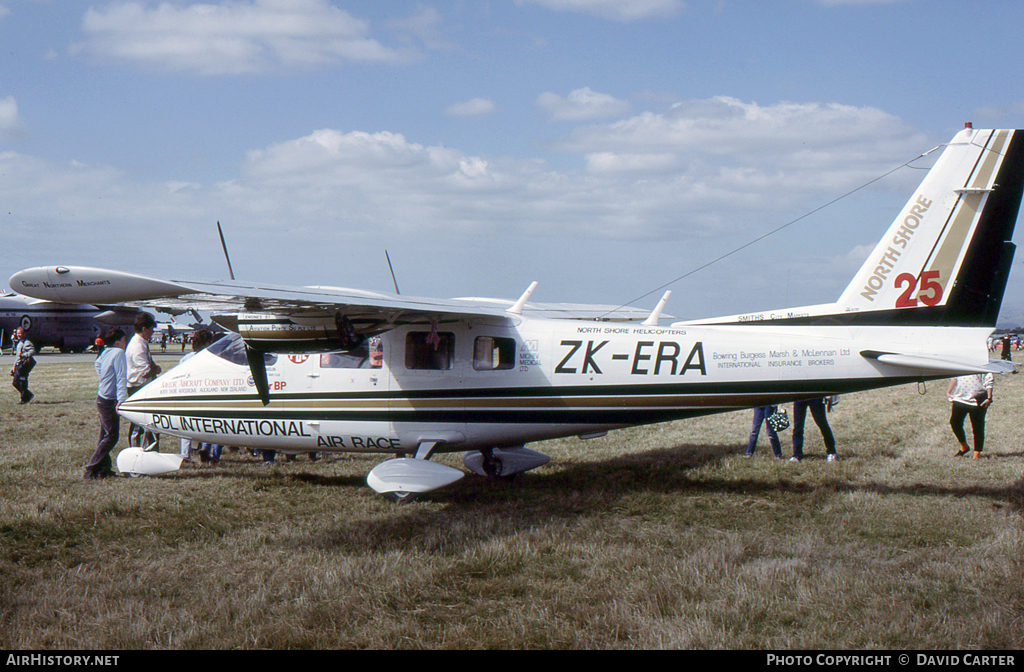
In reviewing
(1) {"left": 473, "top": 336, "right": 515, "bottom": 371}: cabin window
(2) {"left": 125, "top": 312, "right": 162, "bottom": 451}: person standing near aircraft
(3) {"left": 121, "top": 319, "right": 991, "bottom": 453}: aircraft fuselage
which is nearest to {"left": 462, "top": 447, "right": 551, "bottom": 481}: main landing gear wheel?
(3) {"left": 121, "top": 319, "right": 991, "bottom": 453}: aircraft fuselage

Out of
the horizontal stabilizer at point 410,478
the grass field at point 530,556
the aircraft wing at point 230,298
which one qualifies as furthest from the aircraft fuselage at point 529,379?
the grass field at point 530,556

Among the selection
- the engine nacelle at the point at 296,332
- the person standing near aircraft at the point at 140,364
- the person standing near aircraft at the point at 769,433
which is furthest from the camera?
the person standing near aircraft at the point at 769,433

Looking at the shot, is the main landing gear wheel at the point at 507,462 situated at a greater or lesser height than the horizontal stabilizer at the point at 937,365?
lesser

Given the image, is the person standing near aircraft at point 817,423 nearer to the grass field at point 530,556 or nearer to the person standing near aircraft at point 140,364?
the grass field at point 530,556

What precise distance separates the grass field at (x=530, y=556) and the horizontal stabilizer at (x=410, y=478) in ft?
1.21

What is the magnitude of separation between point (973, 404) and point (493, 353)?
833cm

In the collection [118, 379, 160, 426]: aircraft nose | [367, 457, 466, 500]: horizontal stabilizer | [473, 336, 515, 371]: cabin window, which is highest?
[473, 336, 515, 371]: cabin window

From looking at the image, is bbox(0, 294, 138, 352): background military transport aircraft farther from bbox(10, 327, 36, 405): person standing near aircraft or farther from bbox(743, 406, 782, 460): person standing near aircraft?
bbox(743, 406, 782, 460): person standing near aircraft

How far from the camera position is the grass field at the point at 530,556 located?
5.32 metres

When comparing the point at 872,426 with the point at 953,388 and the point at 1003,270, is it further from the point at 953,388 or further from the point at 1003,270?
the point at 1003,270

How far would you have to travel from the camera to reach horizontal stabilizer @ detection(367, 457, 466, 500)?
8.74 meters

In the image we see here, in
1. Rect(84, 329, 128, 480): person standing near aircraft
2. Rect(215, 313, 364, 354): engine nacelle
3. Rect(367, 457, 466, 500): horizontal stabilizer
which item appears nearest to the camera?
Rect(367, 457, 466, 500): horizontal stabilizer

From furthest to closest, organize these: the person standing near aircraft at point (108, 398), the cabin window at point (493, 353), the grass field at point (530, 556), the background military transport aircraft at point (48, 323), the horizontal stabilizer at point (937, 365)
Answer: the background military transport aircraft at point (48, 323) < the person standing near aircraft at point (108, 398) < the cabin window at point (493, 353) < the horizontal stabilizer at point (937, 365) < the grass field at point (530, 556)

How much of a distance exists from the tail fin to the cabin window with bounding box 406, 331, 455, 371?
5.13m
